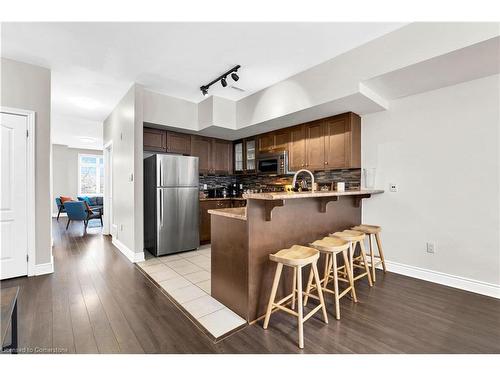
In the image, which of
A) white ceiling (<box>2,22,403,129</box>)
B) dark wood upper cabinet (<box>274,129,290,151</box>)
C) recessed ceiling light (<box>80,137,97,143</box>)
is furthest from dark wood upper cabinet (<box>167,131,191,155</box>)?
recessed ceiling light (<box>80,137,97,143</box>)

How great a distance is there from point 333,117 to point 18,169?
436 cm

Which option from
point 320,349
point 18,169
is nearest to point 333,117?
point 320,349

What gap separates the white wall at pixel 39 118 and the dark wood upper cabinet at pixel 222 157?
285 centimetres

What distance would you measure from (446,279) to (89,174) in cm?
1184

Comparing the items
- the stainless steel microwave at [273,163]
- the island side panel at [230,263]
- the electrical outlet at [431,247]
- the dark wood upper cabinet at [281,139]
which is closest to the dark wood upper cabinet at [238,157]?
the stainless steel microwave at [273,163]

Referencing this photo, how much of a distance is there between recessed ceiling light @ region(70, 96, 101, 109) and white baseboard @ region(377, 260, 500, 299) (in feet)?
18.6

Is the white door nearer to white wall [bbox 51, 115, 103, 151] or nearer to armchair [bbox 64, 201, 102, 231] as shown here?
white wall [bbox 51, 115, 103, 151]

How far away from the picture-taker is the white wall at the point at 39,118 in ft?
9.85

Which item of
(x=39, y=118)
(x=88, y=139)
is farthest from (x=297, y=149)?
(x=88, y=139)

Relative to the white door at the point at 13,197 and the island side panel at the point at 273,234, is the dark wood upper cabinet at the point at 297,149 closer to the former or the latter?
the island side panel at the point at 273,234
